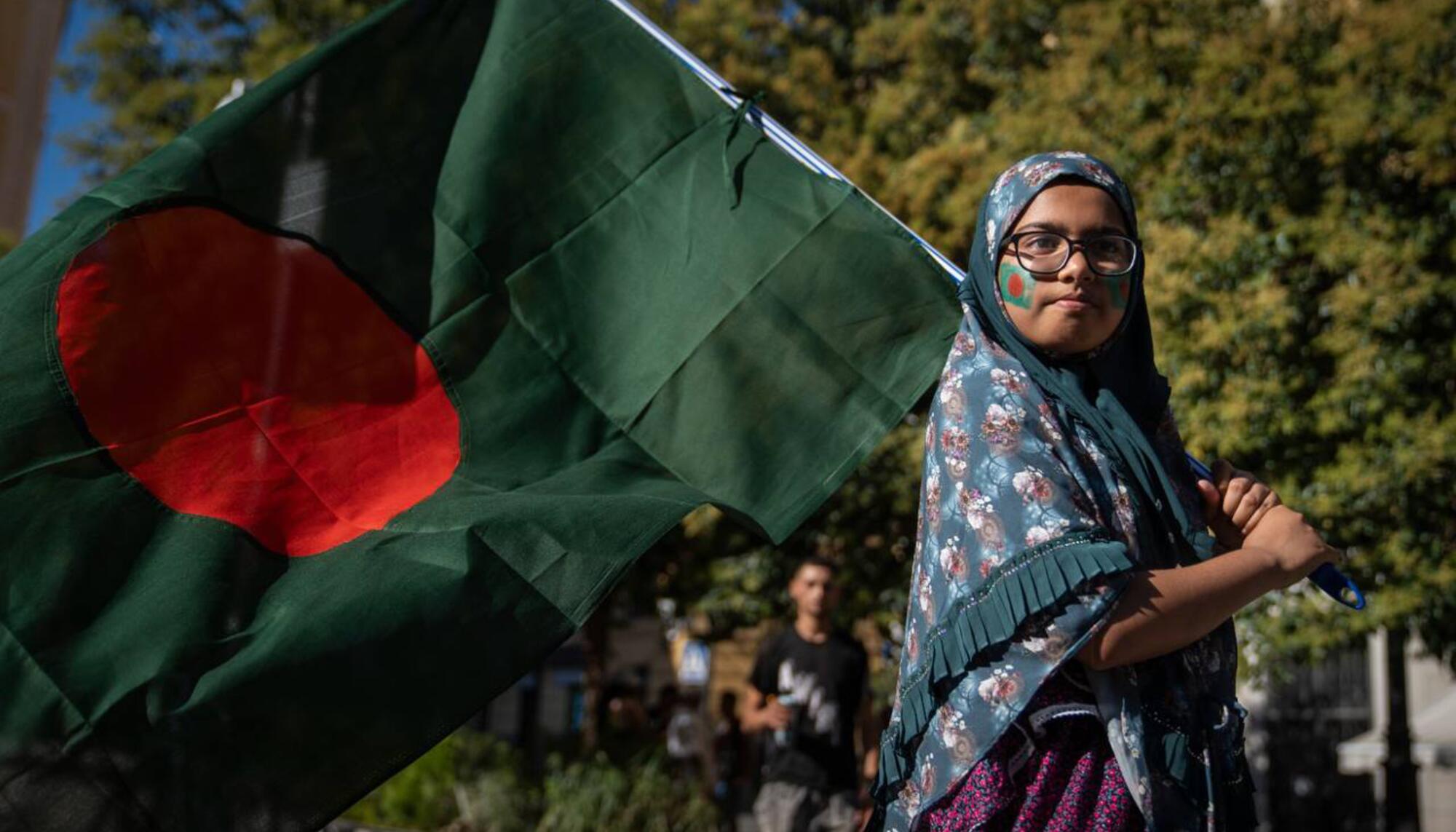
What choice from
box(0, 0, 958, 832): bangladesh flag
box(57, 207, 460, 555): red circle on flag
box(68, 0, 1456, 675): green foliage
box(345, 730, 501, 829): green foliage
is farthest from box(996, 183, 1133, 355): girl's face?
box(345, 730, 501, 829): green foliage

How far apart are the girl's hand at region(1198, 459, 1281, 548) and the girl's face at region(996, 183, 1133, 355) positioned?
0.35m

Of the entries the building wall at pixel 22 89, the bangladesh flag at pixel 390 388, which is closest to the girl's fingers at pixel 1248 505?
the bangladesh flag at pixel 390 388

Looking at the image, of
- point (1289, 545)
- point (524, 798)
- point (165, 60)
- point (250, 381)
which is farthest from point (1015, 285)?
point (165, 60)

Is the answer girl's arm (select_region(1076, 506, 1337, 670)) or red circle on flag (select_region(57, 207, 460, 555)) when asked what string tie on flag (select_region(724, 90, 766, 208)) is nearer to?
red circle on flag (select_region(57, 207, 460, 555))

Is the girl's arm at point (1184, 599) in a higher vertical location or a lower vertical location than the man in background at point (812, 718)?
higher

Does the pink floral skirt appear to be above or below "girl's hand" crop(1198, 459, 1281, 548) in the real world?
below

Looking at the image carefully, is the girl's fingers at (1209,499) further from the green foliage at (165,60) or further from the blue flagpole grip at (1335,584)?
the green foliage at (165,60)

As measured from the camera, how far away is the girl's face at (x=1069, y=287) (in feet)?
8.42

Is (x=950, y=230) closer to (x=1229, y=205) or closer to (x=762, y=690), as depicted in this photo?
(x=1229, y=205)

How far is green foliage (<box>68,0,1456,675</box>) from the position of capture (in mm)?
9516

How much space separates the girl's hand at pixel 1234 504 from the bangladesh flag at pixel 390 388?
915 millimetres

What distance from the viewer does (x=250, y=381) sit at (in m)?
3.27

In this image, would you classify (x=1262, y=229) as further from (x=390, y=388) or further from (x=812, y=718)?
(x=390, y=388)

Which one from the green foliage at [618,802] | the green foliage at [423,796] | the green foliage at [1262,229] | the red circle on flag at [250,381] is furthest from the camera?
the green foliage at [423,796]
